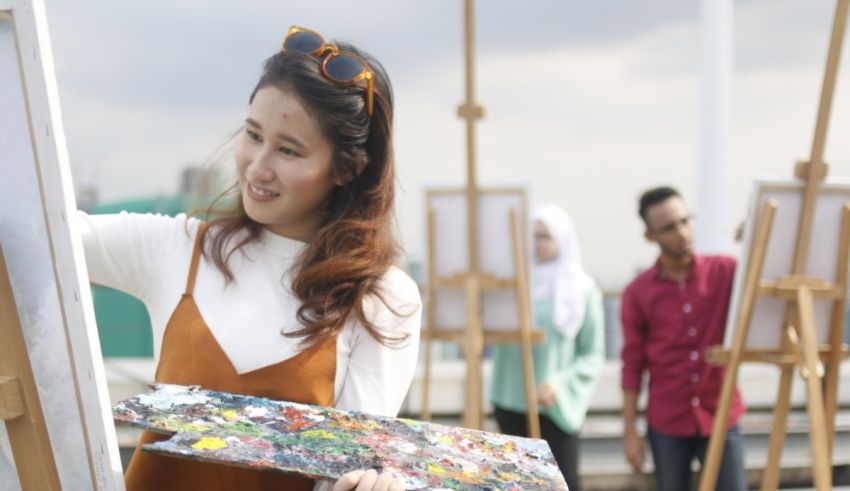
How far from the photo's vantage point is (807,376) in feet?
7.80

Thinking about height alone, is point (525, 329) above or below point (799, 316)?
below

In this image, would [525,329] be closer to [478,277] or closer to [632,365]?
[478,277]

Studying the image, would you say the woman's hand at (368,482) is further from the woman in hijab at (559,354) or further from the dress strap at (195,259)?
the woman in hijab at (559,354)

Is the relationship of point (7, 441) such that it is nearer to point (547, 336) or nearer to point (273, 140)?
point (273, 140)

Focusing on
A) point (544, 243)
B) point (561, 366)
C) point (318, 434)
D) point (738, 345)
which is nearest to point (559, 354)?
point (561, 366)

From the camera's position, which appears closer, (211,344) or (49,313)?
(49,313)

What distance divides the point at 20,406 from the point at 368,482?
337 mm

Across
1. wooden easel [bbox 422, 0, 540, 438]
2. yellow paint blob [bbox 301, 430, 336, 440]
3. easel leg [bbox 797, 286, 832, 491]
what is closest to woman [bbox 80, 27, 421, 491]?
yellow paint blob [bbox 301, 430, 336, 440]

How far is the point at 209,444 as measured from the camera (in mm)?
912

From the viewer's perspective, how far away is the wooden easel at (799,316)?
242 cm

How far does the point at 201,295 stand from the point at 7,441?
0.32 metres

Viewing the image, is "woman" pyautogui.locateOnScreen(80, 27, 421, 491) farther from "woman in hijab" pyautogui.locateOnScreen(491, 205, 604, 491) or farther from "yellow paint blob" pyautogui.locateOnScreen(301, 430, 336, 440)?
"woman in hijab" pyautogui.locateOnScreen(491, 205, 604, 491)

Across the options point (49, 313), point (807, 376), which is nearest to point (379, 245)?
point (49, 313)

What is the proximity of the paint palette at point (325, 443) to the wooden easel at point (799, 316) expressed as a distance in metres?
Answer: 1.55
